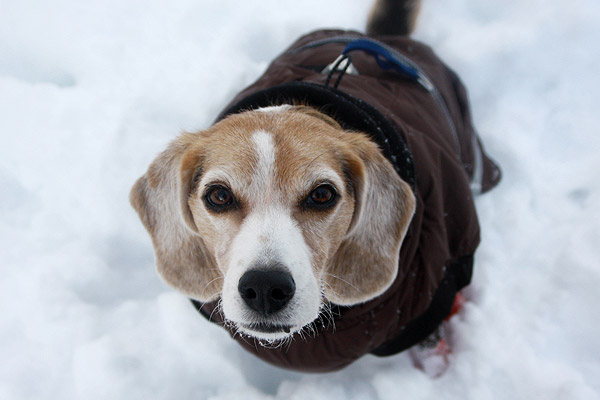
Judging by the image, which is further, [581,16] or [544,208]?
[581,16]

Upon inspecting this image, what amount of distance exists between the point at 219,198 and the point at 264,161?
0.24m

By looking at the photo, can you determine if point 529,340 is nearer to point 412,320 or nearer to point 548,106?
point 412,320

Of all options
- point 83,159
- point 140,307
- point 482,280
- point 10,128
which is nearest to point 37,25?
point 10,128

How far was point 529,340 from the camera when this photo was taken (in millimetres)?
2855

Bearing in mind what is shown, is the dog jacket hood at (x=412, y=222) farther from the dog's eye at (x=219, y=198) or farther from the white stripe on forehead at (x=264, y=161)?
the dog's eye at (x=219, y=198)

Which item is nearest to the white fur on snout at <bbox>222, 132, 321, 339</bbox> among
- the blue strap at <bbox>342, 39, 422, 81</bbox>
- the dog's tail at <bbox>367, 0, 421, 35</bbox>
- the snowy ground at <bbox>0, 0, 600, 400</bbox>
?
the blue strap at <bbox>342, 39, 422, 81</bbox>

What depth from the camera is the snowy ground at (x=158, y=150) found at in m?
2.72

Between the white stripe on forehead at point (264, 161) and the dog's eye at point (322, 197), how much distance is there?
18 cm

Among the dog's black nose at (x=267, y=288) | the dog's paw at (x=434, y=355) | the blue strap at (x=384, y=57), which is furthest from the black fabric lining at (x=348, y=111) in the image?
the dog's paw at (x=434, y=355)

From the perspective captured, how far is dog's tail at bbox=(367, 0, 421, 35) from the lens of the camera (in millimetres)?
3633

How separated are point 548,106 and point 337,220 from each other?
2.98 metres

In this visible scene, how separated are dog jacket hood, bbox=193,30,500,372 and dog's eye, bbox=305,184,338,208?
52 centimetres

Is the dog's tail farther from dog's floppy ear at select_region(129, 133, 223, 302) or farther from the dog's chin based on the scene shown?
the dog's chin

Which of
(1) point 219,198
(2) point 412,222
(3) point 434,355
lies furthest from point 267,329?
(3) point 434,355
